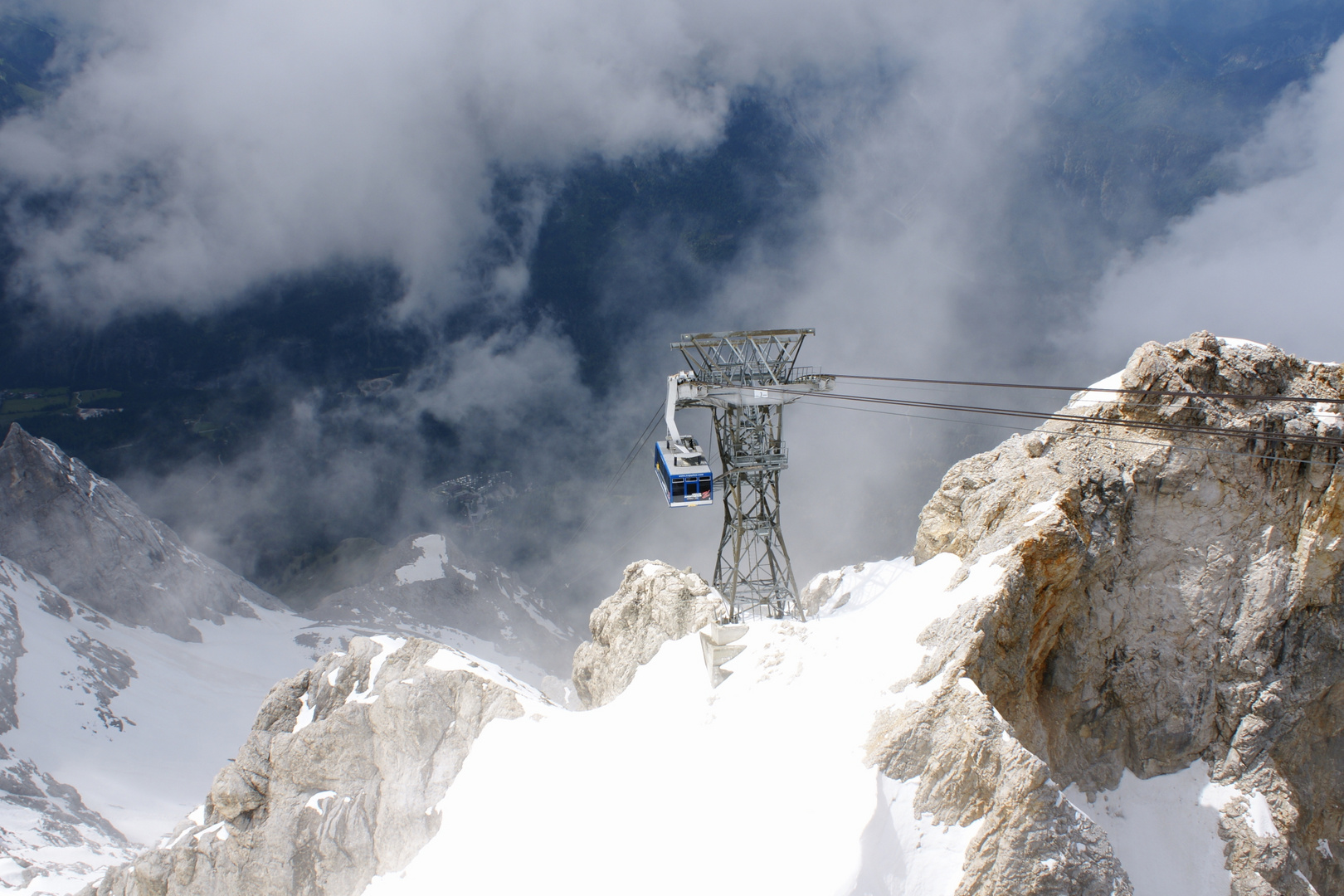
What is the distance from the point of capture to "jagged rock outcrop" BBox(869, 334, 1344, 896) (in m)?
17.8

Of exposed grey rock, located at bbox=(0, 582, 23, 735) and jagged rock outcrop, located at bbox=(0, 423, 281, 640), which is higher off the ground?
jagged rock outcrop, located at bbox=(0, 423, 281, 640)

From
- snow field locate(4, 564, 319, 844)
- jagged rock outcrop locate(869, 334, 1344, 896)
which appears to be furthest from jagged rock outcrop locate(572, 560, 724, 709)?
snow field locate(4, 564, 319, 844)

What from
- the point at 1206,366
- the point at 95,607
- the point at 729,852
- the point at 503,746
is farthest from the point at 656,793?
the point at 95,607

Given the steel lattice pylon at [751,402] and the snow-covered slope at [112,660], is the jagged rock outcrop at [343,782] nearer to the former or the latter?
the steel lattice pylon at [751,402]

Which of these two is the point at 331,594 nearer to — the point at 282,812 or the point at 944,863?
the point at 282,812

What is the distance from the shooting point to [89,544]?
91.4m

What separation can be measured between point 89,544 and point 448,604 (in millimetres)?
45506

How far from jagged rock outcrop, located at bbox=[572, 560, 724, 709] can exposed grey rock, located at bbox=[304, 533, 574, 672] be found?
75504 millimetres

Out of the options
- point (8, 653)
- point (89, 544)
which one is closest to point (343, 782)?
point (8, 653)

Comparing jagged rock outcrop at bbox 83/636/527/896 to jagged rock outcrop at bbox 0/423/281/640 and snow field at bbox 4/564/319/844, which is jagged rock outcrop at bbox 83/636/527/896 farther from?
jagged rock outcrop at bbox 0/423/281/640

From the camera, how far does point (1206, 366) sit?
19.3 m

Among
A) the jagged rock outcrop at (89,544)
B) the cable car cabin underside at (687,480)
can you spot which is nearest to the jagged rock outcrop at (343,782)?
the cable car cabin underside at (687,480)

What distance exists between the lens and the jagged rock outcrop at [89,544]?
8912 centimetres

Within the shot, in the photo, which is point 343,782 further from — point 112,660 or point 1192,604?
point 112,660
